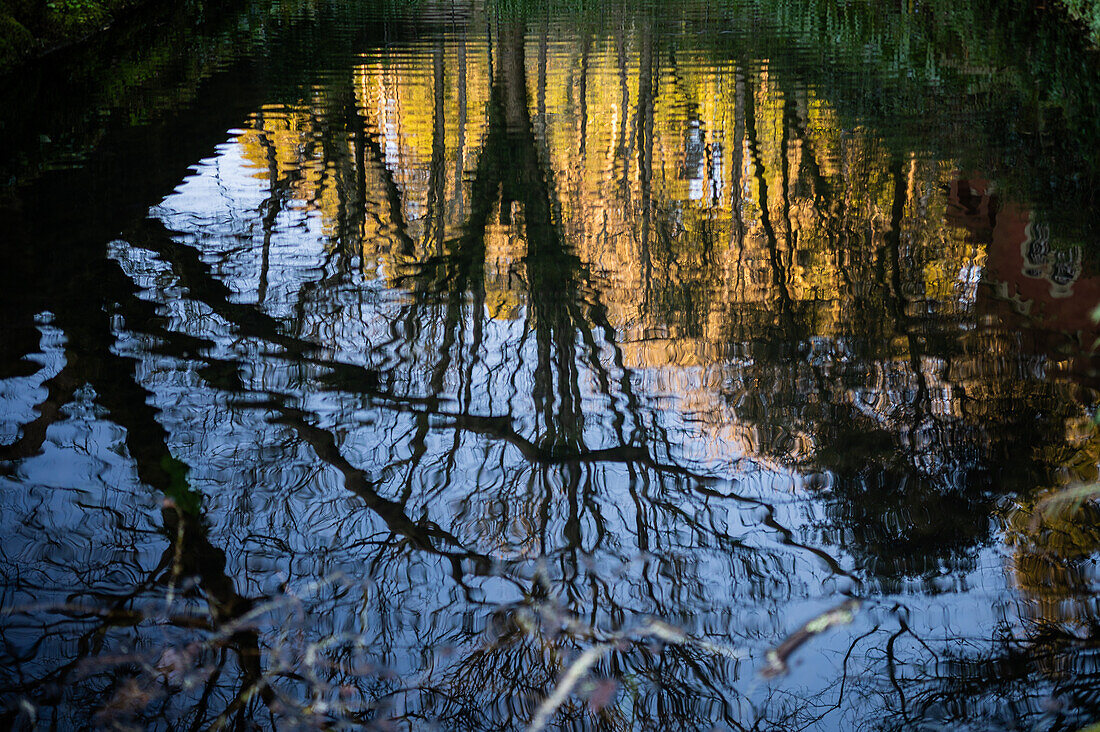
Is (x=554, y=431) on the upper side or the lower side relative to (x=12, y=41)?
lower

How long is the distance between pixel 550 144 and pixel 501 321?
4.95 m

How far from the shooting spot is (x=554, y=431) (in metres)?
4.85

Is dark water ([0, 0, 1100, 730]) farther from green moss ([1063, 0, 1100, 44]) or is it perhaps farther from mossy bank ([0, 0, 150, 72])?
mossy bank ([0, 0, 150, 72])

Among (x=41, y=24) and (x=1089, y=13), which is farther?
(x=41, y=24)

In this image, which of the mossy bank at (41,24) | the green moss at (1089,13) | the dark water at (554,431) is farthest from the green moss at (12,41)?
the green moss at (1089,13)

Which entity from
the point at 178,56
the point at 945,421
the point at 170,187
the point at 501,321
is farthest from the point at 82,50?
the point at 945,421

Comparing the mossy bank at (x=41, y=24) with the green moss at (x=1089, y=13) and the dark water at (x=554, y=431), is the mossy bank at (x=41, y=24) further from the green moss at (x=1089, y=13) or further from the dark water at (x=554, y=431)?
the green moss at (x=1089, y=13)

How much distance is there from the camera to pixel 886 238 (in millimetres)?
7176

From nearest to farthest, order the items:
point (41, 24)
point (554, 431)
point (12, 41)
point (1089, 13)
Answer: point (554, 431) → point (12, 41) → point (1089, 13) → point (41, 24)

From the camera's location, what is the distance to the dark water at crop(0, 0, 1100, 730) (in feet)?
11.0

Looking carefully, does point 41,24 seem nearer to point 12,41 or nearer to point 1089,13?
point 12,41

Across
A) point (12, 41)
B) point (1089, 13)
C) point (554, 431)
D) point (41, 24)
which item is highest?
point (1089, 13)

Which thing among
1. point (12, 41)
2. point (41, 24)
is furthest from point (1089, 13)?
point (41, 24)

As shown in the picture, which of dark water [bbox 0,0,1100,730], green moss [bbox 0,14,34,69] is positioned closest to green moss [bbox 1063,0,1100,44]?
dark water [bbox 0,0,1100,730]
